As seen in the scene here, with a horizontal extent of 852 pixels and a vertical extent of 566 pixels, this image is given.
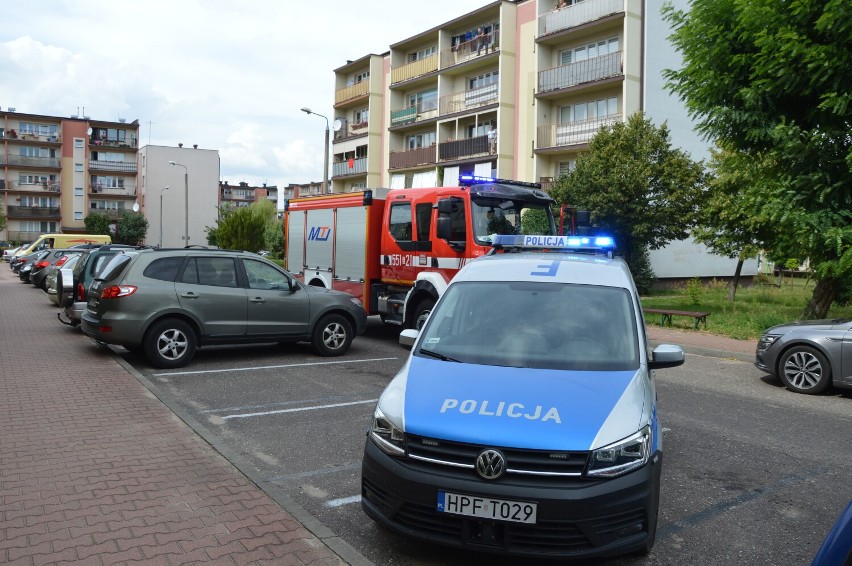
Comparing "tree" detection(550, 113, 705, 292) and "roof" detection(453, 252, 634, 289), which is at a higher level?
"tree" detection(550, 113, 705, 292)

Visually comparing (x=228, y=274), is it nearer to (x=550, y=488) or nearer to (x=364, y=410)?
(x=364, y=410)

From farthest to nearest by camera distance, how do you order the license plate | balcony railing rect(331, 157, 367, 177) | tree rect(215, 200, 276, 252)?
1. tree rect(215, 200, 276, 252)
2. balcony railing rect(331, 157, 367, 177)
3. the license plate

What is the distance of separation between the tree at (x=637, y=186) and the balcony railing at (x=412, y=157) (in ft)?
57.1

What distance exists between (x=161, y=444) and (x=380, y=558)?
9.78 feet

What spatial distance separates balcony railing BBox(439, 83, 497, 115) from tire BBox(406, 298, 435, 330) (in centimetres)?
2422

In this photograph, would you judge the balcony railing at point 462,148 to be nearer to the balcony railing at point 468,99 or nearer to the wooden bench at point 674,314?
the balcony railing at point 468,99

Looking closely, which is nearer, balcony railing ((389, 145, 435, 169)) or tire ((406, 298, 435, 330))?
tire ((406, 298, 435, 330))

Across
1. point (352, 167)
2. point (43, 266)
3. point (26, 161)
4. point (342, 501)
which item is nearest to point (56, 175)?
point (26, 161)

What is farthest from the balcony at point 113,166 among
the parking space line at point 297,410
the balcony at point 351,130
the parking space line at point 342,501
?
the parking space line at point 342,501

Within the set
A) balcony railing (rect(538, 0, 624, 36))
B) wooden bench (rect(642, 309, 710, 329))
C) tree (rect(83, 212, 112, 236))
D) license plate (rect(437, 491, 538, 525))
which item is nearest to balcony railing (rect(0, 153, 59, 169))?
tree (rect(83, 212, 112, 236))

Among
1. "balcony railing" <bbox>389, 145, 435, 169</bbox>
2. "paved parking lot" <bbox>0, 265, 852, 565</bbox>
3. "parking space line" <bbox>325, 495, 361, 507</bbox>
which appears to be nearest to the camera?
"paved parking lot" <bbox>0, 265, 852, 565</bbox>

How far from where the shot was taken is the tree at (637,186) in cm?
2138

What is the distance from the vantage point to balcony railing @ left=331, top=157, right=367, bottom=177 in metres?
45.2

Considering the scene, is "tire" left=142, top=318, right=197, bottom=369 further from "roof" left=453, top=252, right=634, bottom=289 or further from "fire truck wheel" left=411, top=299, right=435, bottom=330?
"roof" left=453, top=252, right=634, bottom=289
